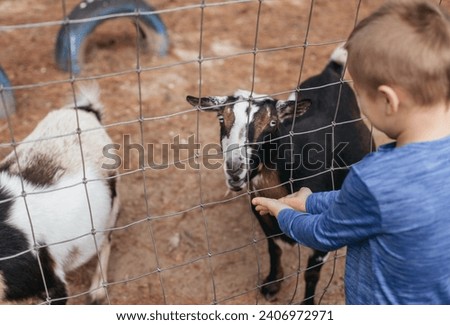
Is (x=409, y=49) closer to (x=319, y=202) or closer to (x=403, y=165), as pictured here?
(x=403, y=165)

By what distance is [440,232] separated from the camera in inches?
71.9

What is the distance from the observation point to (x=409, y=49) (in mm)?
1646

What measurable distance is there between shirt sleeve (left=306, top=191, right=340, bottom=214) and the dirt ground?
0.57 m

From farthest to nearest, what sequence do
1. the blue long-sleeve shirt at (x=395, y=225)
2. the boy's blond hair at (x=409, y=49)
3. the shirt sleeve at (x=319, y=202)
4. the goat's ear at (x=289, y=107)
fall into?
the goat's ear at (x=289, y=107), the shirt sleeve at (x=319, y=202), the blue long-sleeve shirt at (x=395, y=225), the boy's blond hair at (x=409, y=49)

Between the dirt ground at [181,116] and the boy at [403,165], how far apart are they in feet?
2.67

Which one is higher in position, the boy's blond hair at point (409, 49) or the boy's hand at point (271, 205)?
the boy's blond hair at point (409, 49)

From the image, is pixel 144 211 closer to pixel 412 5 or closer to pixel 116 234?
pixel 116 234

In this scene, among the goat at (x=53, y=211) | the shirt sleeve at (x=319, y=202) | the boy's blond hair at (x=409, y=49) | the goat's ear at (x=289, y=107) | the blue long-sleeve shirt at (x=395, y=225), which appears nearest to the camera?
the boy's blond hair at (x=409, y=49)

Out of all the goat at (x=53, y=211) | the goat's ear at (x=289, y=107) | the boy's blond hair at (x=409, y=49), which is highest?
the boy's blond hair at (x=409, y=49)

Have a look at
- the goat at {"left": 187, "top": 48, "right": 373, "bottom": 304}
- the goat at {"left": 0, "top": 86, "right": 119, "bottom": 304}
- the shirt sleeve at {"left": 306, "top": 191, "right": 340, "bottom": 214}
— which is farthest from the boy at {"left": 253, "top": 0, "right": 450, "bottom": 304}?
the goat at {"left": 0, "top": 86, "right": 119, "bottom": 304}

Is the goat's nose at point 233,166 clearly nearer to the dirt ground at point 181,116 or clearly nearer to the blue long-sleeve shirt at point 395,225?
the dirt ground at point 181,116

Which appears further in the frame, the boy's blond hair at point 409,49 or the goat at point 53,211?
the goat at point 53,211

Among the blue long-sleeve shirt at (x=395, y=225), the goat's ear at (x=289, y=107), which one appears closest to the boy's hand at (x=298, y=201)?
the blue long-sleeve shirt at (x=395, y=225)

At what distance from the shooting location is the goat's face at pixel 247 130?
289 centimetres
